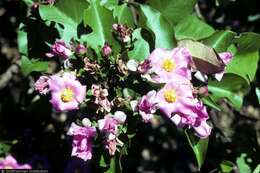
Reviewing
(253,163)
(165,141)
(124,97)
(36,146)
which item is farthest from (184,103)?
(165,141)

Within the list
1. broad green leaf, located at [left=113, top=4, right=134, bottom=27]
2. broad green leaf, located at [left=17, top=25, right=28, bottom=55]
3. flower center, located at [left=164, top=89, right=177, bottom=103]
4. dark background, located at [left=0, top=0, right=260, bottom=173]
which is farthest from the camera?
dark background, located at [left=0, top=0, right=260, bottom=173]

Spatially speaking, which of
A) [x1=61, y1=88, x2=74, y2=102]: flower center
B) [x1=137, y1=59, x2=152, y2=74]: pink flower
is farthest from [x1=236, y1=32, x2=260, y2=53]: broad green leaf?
[x1=61, y1=88, x2=74, y2=102]: flower center

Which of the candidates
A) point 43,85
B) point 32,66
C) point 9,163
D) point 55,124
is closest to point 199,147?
point 43,85

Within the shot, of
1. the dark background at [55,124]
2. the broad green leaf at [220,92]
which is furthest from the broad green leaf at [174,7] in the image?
the dark background at [55,124]

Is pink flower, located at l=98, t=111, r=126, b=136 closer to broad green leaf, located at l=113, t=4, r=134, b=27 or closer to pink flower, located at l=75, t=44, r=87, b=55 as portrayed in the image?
pink flower, located at l=75, t=44, r=87, b=55

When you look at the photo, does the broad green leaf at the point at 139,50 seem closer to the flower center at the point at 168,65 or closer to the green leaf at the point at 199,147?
the flower center at the point at 168,65

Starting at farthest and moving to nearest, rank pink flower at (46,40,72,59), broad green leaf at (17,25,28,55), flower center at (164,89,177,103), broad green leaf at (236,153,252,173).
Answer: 1. broad green leaf at (236,153,252,173)
2. broad green leaf at (17,25,28,55)
3. pink flower at (46,40,72,59)
4. flower center at (164,89,177,103)
